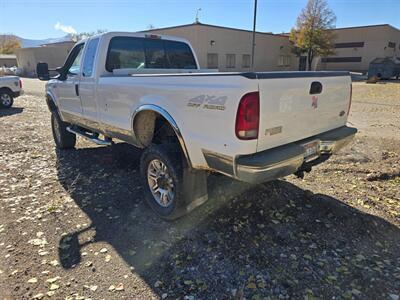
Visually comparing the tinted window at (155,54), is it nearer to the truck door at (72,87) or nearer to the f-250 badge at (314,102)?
the truck door at (72,87)

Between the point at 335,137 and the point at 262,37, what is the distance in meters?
41.2

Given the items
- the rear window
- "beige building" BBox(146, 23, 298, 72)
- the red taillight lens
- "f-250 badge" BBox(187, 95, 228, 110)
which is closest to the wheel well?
"f-250 badge" BBox(187, 95, 228, 110)

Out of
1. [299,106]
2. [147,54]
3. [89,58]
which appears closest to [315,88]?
[299,106]

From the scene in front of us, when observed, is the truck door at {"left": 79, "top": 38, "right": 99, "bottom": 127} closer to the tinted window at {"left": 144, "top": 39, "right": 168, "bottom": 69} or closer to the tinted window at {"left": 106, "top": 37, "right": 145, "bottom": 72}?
the tinted window at {"left": 106, "top": 37, "right": 145, "bottom": 72}

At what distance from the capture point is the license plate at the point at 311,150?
3.06 metres

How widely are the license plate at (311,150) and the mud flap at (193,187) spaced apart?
3.54 ft

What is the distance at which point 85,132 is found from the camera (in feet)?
18.4

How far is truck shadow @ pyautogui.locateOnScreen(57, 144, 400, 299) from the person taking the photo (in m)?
2.59

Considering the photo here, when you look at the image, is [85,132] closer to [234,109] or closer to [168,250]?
[168,250]

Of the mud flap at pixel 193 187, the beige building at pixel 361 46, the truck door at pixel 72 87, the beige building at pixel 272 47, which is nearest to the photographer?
the mud flap at pixel 193 187

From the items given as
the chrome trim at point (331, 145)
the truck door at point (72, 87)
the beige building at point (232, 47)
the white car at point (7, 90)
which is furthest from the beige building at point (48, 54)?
the chrome trim at point (331, 145)

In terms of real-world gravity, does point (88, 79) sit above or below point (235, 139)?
above

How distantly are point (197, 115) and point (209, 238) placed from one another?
1.34 m

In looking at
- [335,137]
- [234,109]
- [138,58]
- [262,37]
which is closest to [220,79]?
[234,109]
